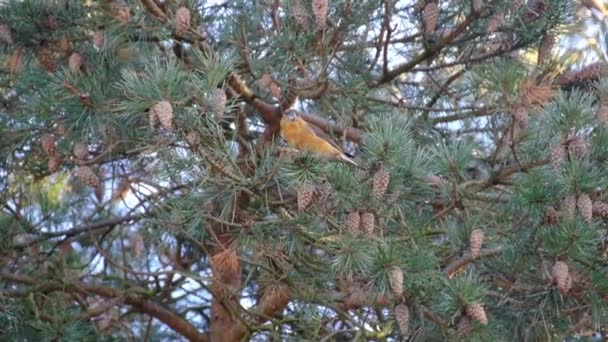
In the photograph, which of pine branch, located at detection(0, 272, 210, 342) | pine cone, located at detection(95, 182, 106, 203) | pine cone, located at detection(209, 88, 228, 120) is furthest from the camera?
pine cone, located at detection(95, 182, 106, 203)

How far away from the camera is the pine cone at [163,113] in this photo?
242 cm

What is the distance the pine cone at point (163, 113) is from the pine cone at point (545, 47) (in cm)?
153

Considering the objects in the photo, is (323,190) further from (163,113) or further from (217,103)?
(163,113)

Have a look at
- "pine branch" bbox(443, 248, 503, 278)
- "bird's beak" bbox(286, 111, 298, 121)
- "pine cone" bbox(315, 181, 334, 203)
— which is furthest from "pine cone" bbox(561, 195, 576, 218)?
"bird's beak" bbox(286, 111, 298, 121)

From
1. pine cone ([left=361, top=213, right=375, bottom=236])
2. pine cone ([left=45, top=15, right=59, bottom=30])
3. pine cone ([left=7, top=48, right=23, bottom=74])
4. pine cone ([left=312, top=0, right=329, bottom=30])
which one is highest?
pine cone ([left=45, top=15, right=59, bottom=30])

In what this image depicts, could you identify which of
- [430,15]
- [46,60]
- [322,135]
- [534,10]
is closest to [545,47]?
[534,10]

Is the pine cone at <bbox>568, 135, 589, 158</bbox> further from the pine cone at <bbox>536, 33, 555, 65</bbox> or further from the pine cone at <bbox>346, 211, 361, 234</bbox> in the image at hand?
the pine cone at <bbox>536, 33, 555, 65</bbox>

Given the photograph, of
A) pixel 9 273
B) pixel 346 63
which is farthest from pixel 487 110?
pixel 9 273

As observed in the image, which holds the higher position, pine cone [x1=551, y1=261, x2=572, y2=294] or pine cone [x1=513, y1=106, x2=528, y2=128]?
pine cone [x1=513, y1=106, x2=528, y2=128]

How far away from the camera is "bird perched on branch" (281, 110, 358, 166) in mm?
3430

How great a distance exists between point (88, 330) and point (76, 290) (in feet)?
1.20

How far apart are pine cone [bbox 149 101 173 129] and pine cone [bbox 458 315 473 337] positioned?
0.94 meters

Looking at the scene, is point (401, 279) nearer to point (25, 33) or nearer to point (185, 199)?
point (185, 199)

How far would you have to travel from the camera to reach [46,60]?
3389 millimetres
